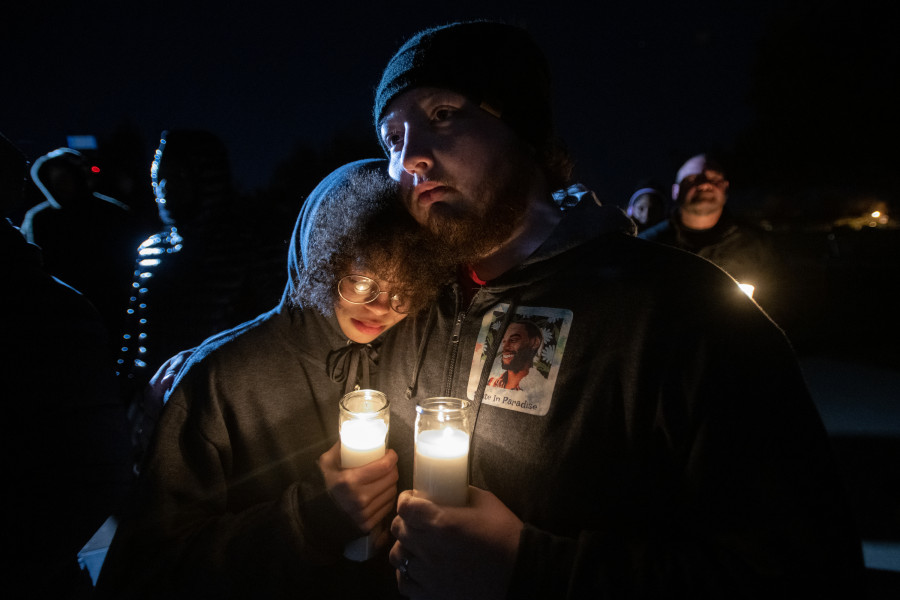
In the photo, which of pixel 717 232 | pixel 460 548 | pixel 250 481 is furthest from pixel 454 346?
pixel 717 232

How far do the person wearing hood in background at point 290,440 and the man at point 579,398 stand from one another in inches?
6.9

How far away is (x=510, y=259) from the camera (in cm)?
174

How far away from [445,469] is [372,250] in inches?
35.1

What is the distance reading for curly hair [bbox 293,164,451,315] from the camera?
1810 mm

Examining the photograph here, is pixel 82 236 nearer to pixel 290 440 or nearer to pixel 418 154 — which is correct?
pixel 290 440

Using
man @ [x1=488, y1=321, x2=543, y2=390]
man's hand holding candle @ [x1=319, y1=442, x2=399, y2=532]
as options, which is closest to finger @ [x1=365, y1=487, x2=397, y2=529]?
man's hand holding candle @ [x1=319, y1=442, x2=399, y2=532]

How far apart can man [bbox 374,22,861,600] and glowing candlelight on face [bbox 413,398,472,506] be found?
53mm

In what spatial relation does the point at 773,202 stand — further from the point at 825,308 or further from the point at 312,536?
the point at 312,536

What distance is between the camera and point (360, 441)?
1546 millimetres

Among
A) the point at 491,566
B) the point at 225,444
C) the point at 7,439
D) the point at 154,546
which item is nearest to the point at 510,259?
the point at 491,566

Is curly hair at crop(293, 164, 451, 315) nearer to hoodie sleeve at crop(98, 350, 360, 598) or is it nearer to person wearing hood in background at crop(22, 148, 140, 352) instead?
hoodie sleeve at crop(98, 350, 360, 598)

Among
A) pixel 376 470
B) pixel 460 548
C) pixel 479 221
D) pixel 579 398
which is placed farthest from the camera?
pixel 479 221

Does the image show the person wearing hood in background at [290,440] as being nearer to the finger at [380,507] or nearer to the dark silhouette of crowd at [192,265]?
the finger at [380,507]

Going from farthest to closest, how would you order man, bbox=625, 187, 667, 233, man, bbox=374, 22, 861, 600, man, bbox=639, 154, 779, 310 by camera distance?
man, bbox=625, 187, 667, 233, man, bbox=639, 154, 779, 310, man, bbox=374, 22, 861, 600
